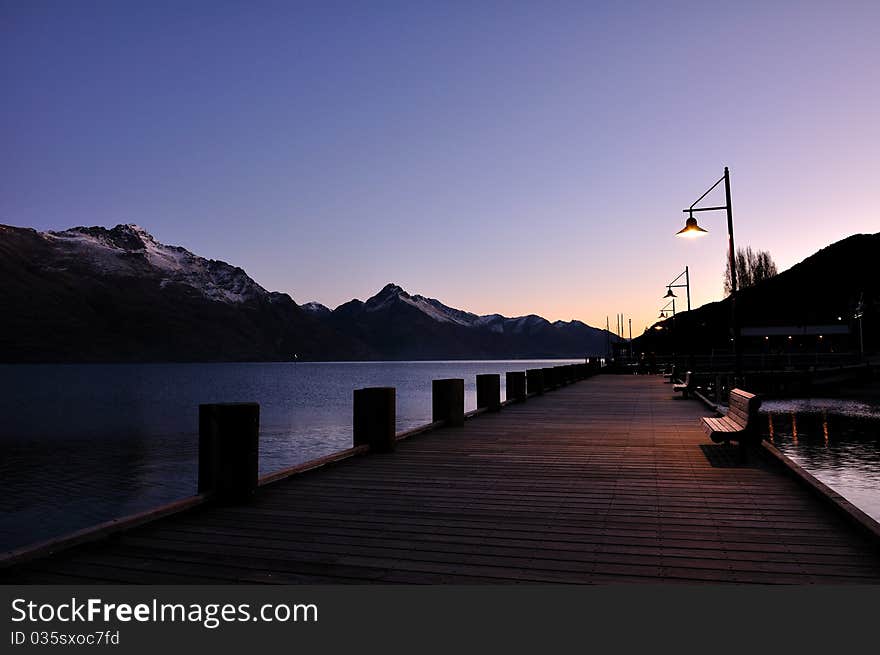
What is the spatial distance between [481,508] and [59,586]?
360 centimetres

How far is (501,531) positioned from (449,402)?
28.1ft

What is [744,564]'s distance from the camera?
464cm

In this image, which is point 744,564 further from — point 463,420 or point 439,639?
point 463,420

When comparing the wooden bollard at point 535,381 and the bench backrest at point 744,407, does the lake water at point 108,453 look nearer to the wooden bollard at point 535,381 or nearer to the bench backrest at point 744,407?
the wooden bollard at point 535,381

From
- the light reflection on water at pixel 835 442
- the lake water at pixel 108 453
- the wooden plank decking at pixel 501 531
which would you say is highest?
the wooden plank decking at pixel 501 531

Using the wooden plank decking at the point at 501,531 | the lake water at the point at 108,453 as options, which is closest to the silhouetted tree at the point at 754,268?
the lake water at the point at 108,453

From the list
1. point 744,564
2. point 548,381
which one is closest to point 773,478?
point 744,564

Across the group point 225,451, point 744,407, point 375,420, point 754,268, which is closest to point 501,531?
point 225,451

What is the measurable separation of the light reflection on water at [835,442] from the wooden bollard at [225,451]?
43.4 feet

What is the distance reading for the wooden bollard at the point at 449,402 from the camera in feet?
46.0

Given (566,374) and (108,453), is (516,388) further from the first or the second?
(108,453)

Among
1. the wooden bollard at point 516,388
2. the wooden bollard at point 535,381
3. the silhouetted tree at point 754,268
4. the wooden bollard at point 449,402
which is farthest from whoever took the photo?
the silhouetted tree at point 754,268

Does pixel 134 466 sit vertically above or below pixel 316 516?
below

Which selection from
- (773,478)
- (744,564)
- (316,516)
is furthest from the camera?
(773,478)
